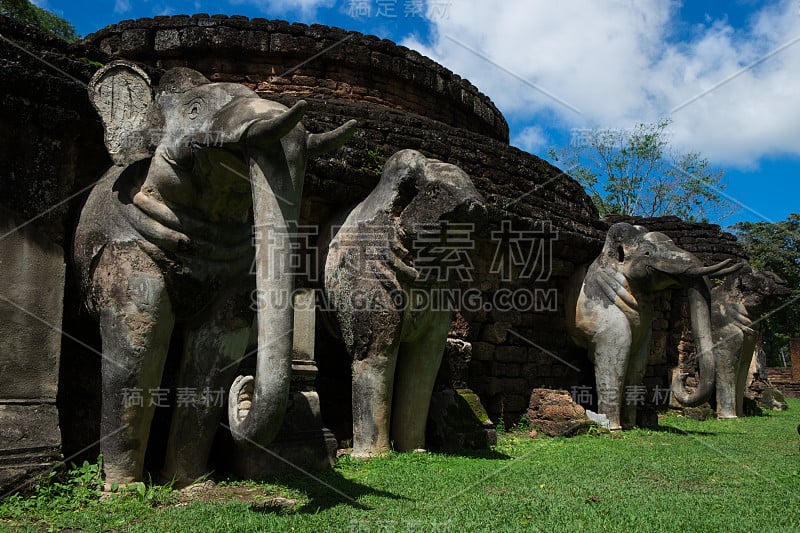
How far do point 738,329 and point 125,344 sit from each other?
10.9 meters

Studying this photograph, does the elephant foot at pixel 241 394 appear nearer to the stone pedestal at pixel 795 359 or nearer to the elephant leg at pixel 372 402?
the elephant leg at pixel 372 402

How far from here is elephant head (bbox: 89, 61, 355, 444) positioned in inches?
126

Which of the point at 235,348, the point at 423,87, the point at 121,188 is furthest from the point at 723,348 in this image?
the point at 121,188

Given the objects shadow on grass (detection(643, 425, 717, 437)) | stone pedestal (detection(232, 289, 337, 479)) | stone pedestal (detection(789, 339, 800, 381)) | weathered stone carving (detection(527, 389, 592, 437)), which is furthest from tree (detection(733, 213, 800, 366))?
stone pedestal (detection(232, 289, 337, 479))

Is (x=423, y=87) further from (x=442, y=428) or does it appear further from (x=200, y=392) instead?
(x=200, y=392)

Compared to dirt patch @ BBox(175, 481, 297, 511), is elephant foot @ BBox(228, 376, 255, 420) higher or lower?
higher

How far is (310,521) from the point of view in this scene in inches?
134

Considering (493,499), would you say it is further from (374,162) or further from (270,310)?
(374,162)

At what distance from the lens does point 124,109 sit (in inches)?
153

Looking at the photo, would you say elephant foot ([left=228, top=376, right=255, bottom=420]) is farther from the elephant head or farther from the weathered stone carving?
the weathered stone carving

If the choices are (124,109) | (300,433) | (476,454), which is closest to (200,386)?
(300,433)

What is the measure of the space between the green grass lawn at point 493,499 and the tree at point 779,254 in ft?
89.1

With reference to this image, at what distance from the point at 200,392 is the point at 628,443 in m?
4.54

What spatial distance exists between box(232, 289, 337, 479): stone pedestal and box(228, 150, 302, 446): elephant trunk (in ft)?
3.04
